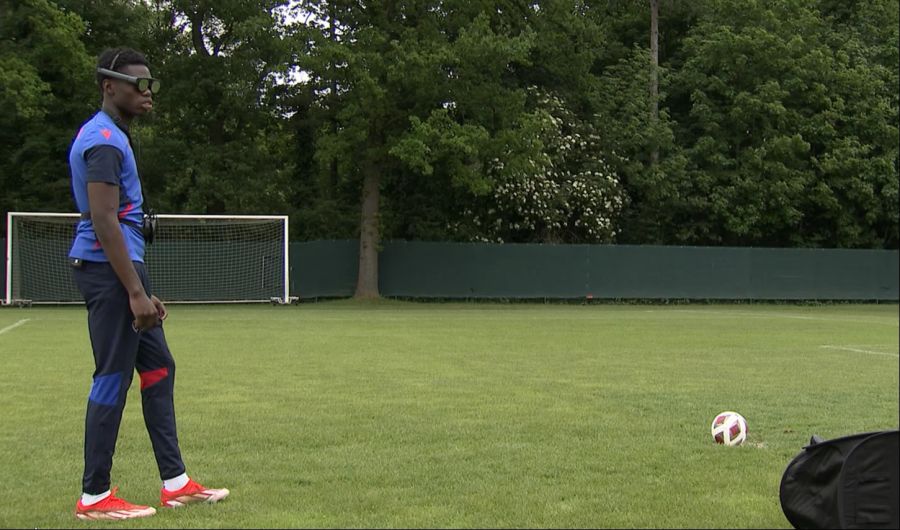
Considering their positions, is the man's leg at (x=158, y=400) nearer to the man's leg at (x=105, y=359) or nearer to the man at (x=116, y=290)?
the man at (x=116, y=290)

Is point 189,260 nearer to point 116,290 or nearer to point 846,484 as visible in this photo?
point 116,290

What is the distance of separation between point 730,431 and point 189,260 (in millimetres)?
24481

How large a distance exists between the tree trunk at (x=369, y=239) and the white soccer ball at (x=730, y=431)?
78.4ft

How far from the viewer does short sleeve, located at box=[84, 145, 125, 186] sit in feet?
13.4

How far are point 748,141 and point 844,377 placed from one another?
2742 cm

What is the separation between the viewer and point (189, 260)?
1110 inches

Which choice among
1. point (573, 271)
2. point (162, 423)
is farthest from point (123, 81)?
point (573, 271)

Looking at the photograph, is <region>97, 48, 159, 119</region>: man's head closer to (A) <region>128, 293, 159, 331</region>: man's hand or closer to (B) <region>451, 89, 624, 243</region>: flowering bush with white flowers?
(A) <region>128, 293, 159, 331</region>: man's hand

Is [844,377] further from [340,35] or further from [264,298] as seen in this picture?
[340,35]

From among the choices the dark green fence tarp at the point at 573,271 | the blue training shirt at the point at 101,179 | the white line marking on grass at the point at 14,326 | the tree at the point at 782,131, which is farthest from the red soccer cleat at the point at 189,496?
the tree at the point at 782,131

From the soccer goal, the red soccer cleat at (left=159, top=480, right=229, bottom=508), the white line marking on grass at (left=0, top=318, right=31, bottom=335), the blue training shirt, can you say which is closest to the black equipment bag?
the red soccer cleat at (left=159, top=480, right=229, bottom=508)

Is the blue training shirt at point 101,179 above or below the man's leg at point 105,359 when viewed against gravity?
above

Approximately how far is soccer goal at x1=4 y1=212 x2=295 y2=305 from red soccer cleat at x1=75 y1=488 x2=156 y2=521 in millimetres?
22076

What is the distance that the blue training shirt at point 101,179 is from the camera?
414 centimetres
